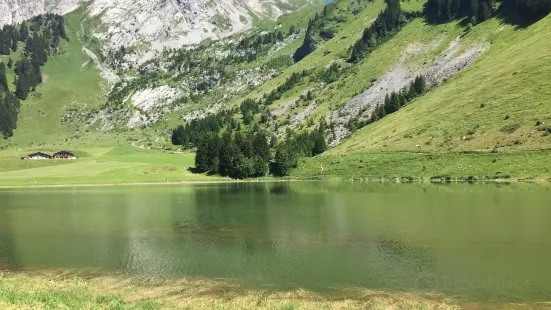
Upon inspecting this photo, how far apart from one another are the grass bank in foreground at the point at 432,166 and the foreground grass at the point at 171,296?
251 feet

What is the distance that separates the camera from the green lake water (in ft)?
98.7

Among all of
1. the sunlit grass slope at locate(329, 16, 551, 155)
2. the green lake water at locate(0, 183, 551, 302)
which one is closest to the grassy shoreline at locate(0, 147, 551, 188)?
the sunlit grass slope at locate(329, 16, 551, 155)

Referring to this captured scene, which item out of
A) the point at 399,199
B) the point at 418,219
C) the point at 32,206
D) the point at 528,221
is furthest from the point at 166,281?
the point at 32,206

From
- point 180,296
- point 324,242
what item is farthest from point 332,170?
point 180,296

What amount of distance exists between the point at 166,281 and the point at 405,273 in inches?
714

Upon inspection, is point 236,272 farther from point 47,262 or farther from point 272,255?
point 47,262

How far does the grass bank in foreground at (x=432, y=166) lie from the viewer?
90375mm

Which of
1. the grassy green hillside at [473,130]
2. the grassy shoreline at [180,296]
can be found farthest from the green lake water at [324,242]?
the grassy green hillside at [473,130]

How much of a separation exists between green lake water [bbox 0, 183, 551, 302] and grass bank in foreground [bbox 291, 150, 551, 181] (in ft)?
46.3

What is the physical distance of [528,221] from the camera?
47531 mm

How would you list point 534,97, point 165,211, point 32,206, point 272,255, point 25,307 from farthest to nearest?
point 534,97
point 32,206
point 165,211
point 272,255
point 25,307

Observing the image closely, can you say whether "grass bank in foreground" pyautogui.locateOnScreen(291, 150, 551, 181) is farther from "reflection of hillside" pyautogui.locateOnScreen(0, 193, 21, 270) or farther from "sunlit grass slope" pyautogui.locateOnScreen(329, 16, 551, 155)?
"reflection of hillside" pyautogui.locateOnScreen(0, 193, 21, 270)

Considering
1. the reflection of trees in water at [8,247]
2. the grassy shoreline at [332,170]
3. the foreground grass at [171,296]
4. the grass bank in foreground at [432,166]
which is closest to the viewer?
the foreground grass at [171,296]

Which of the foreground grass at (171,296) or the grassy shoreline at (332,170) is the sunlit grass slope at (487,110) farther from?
the foreground grass at (171,296)
